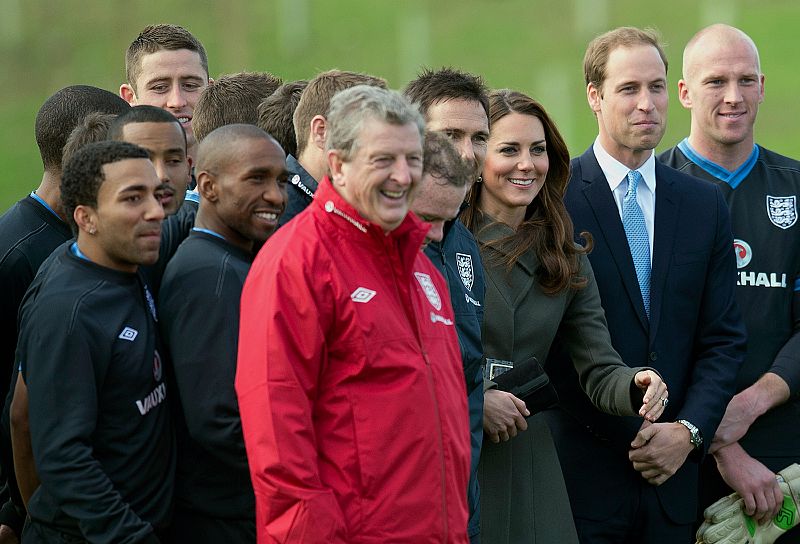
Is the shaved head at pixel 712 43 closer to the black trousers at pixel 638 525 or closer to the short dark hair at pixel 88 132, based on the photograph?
the black trousers at pixel 638 525

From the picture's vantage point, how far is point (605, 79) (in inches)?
146

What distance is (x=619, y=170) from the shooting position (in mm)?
3574

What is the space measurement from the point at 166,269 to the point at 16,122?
6.16 meters

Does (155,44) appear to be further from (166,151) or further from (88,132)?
(166,151)

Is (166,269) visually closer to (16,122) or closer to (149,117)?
(149,117)

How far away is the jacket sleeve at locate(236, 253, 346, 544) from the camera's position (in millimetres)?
2061

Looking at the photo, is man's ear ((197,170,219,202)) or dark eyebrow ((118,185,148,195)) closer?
dark eyebrow ((118,185,148,195))

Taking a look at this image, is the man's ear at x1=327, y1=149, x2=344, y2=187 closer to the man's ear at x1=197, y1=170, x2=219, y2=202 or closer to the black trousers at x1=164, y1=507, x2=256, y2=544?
the man's ear at x1=197, y1=170, x2=219, y2=202

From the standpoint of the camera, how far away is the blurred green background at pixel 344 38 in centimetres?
809

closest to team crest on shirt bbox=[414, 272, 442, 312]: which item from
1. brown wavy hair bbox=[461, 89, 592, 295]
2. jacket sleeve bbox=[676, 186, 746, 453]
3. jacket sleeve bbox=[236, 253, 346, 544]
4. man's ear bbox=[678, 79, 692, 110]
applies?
jacket sleeve bbox=[236, 253, 346, 544]

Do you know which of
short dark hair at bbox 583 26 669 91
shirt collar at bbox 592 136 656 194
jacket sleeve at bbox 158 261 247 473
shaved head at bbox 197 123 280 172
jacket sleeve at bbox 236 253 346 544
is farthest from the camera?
short dark hair at bbox 583 26 669 91

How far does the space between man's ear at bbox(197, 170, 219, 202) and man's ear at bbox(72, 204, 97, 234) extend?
255 mm

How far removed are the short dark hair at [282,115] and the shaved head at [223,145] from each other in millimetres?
544

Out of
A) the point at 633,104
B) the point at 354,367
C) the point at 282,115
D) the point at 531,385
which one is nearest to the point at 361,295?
the point at 354,367
